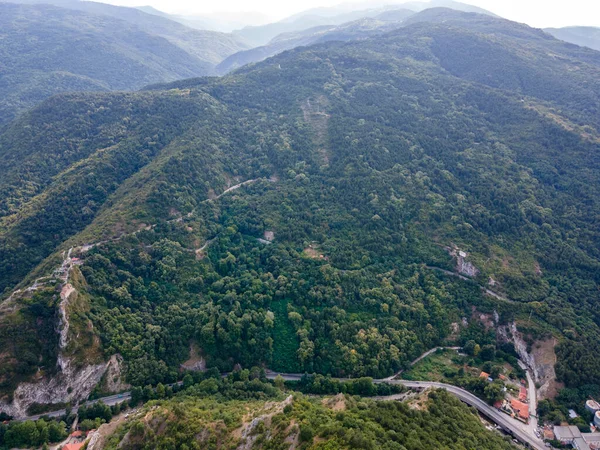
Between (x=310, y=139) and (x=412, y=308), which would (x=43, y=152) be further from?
(x=412, y=308)

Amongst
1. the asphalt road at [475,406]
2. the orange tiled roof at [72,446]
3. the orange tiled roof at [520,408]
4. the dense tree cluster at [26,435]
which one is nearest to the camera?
the orange tiled roof at [72,446]

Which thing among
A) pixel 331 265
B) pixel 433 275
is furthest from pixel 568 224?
pixel 331 265

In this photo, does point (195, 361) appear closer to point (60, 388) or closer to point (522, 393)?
point (60, 388)

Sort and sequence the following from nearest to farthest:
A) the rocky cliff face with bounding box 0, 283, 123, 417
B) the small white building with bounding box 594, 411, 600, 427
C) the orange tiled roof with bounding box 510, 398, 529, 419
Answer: the rocky cliff face with bounding box 0, 283, 123, 417 → the small white building with bounding box 594, 411, 600, 427 → the orange tiled roof with bounding box 510, 398, 529, 419

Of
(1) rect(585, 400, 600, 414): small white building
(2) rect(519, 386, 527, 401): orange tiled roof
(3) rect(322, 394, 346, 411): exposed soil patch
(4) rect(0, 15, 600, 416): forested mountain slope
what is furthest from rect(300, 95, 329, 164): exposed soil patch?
(1) rect(585, 400, 600, 414): small white building

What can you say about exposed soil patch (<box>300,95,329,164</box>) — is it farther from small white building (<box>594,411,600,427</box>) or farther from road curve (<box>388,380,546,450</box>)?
small white building (<box>594,411,600,427</box>)

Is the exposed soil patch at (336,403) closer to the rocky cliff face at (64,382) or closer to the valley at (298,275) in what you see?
the valley at (298,275)

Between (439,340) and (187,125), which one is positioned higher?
(187,125)

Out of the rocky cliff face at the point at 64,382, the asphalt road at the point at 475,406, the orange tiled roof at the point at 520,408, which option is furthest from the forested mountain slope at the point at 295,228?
the orange tiled roof at the point at 520,408
